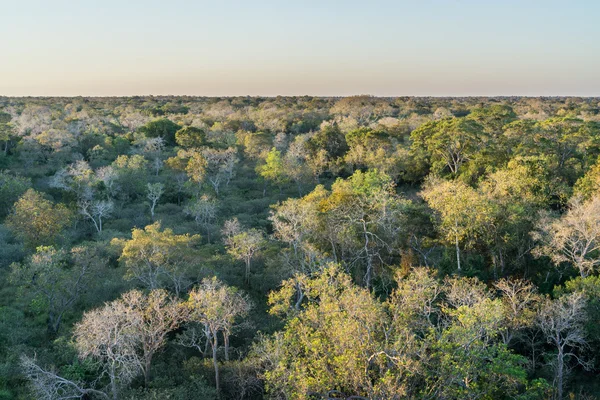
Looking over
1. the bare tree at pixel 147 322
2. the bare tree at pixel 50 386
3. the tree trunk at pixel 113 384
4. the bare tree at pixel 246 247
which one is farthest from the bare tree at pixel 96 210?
the tree trunk at pixel 113 384

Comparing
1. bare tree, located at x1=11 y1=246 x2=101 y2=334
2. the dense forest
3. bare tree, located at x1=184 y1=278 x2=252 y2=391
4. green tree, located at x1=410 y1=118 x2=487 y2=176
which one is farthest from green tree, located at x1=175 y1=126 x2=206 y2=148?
bare tree, located at x1=184 y1=278 x2=252 y2=391

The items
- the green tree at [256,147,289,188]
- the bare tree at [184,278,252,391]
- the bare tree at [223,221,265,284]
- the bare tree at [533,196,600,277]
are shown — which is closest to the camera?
the bare tree at [184,278,252,391]

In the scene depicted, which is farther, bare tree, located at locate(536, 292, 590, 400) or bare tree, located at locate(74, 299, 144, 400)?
bare tree, located at locate(536, 292, 590, 400)

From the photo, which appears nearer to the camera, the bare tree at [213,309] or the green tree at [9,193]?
the bare tree at [213,309]

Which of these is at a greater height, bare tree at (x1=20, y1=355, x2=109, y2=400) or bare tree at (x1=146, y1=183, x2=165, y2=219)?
bare tree at (x1=146, y1=183, x2=165, y2=219)

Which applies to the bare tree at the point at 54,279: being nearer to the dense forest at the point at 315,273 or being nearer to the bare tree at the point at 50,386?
the dense forest at the point at 315,273

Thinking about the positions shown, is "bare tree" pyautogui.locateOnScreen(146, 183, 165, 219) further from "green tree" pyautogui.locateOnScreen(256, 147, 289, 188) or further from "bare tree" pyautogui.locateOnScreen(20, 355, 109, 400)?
"bare tree" pyautogui.locateOnScreen(20, 355, 109, 400)

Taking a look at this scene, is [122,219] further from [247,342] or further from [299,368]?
[299,368]

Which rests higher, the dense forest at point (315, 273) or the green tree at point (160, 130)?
the green tree at point (160, 130)

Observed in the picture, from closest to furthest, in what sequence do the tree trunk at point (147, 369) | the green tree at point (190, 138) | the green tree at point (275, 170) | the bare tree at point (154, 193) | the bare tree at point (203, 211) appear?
1. the tree trunk at point (147, 369)
2. the bare tree at point (203, 211)
3. the bare tree at point (154, 193)
4. the green tree at point (275, 170)
5. the green tree at point (190, 138)
